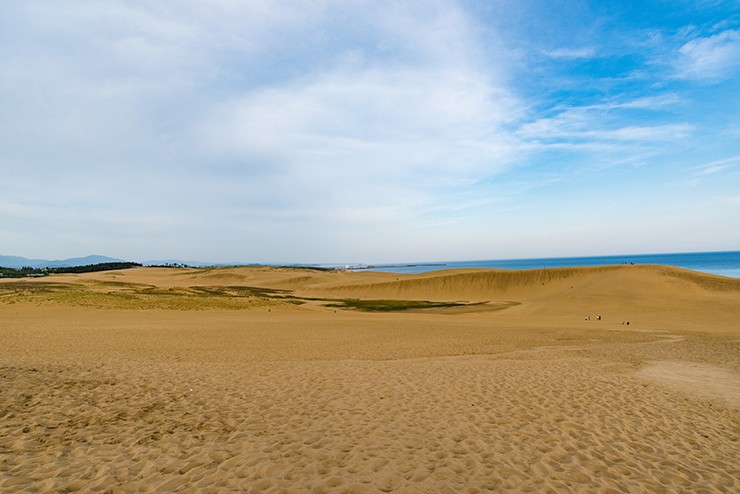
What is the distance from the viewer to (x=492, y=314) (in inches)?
1474

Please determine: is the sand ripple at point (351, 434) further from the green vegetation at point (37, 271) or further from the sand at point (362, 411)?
the green vegetation at point (37, 271)

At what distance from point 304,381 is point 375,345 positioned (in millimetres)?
7893

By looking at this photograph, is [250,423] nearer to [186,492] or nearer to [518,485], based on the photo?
[186,492]

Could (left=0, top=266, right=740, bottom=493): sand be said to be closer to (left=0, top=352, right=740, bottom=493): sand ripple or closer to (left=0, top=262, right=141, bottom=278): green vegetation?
(left=0, top=352, right=740, bottom=493): sand ripple

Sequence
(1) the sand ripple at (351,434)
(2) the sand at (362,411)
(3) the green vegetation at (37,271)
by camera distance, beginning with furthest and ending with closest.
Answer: (3) the green vegetation at (37,271) < (2) the sand at (362,411) < (1) the sand ripple at (351,434)

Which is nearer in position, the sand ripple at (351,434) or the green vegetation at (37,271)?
the sand ripple at (351,434)

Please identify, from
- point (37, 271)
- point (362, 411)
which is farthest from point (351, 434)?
point (37, 271)

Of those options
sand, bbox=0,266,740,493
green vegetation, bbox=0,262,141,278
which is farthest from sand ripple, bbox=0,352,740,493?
green vegetation, bbox=0,262,141,278

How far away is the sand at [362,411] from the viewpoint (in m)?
6.11

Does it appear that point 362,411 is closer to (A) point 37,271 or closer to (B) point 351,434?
(B) point 351,434

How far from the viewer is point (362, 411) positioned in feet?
29.8

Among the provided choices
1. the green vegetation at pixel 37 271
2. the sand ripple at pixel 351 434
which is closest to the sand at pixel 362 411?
the sand ripple at pixel 351 434

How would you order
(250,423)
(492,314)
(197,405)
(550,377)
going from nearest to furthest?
(250,423)
(197,405)
(550,377)
(492,314)

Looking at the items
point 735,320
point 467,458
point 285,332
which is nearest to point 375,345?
point 285,332
